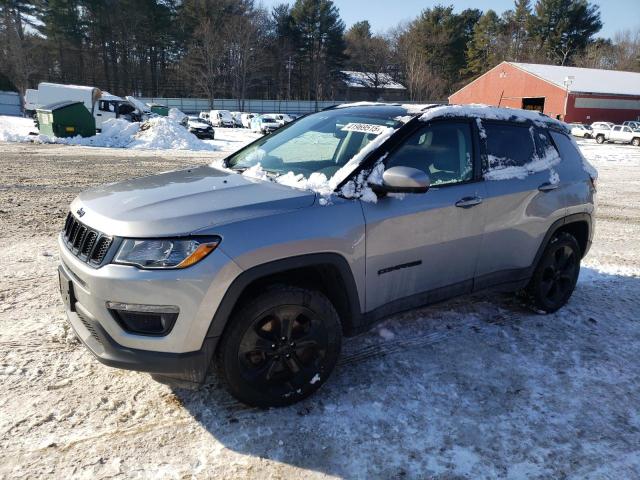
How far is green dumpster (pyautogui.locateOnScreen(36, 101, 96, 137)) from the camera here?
66.4 ft

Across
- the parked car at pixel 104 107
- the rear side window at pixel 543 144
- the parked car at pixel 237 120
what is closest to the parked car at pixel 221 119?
the parked car at pixel 237 120

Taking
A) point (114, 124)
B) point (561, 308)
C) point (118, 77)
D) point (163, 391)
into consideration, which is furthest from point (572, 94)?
→ point (118, 77)

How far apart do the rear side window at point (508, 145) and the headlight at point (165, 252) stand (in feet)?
7.48

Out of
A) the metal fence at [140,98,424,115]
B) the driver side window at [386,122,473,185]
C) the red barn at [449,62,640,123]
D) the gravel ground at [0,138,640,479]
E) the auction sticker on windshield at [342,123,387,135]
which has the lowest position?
the gravel ground at [0,138,640,479]

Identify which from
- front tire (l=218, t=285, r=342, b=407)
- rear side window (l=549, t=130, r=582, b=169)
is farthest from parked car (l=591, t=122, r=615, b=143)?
front tire (l=218, t=285, r=342, b=407)

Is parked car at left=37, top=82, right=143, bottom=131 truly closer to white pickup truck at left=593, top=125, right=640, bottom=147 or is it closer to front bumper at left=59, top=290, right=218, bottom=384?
front bumper at left=59, top=290, right=218, bottom=384

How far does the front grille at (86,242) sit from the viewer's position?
2572mm

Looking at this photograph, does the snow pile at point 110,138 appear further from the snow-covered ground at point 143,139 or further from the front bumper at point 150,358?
the front bumper at point 150,358

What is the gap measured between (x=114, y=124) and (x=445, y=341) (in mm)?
22742

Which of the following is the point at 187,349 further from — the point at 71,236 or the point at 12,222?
the point at 12,222

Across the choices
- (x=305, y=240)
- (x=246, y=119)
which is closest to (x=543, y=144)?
(x=305, y=240)

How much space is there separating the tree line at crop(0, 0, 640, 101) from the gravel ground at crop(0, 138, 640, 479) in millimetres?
58571

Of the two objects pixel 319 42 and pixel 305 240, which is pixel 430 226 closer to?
pixel 305 240

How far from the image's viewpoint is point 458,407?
3.02m
